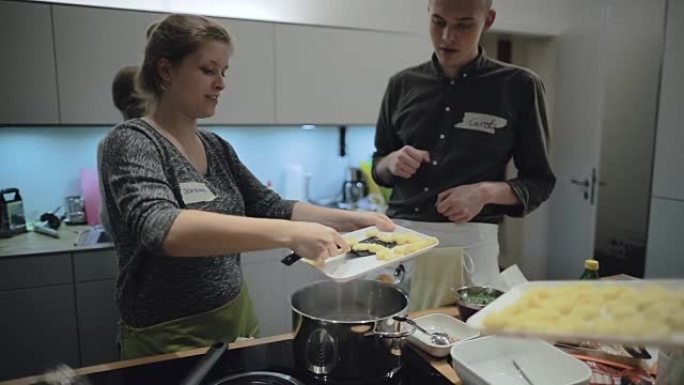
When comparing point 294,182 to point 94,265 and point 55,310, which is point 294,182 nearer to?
point 94,265

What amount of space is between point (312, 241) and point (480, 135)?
72cm

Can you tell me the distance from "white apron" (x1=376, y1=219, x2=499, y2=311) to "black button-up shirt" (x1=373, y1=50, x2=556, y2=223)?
48mm

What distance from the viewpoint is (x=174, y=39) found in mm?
988

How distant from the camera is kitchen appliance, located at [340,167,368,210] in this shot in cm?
274

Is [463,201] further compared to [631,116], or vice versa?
[631,116]

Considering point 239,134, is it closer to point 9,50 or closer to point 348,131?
point 348,131

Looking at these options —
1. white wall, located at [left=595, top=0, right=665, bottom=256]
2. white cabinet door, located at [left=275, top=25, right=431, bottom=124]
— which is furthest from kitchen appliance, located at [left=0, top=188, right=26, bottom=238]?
white wall, located at [left=595, top=0, right=665, bottom=256]

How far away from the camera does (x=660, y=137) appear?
2.56m

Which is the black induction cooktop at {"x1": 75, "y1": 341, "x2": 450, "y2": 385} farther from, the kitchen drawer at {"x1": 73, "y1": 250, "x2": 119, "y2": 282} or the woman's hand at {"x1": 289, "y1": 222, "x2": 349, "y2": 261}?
the kitchen drawer at {"x1": 73, "y1": 250, "x2": 119, "y2": 282}

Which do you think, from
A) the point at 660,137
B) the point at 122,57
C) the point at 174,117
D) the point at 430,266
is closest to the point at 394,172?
the point at 430,266

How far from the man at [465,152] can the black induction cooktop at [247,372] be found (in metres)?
0.40

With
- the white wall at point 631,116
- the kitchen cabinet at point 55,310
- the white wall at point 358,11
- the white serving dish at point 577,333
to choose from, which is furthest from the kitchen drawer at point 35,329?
the white wall at point 631,116

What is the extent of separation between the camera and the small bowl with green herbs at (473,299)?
1.05 m

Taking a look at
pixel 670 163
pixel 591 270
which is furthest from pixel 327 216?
pixel 670 163
